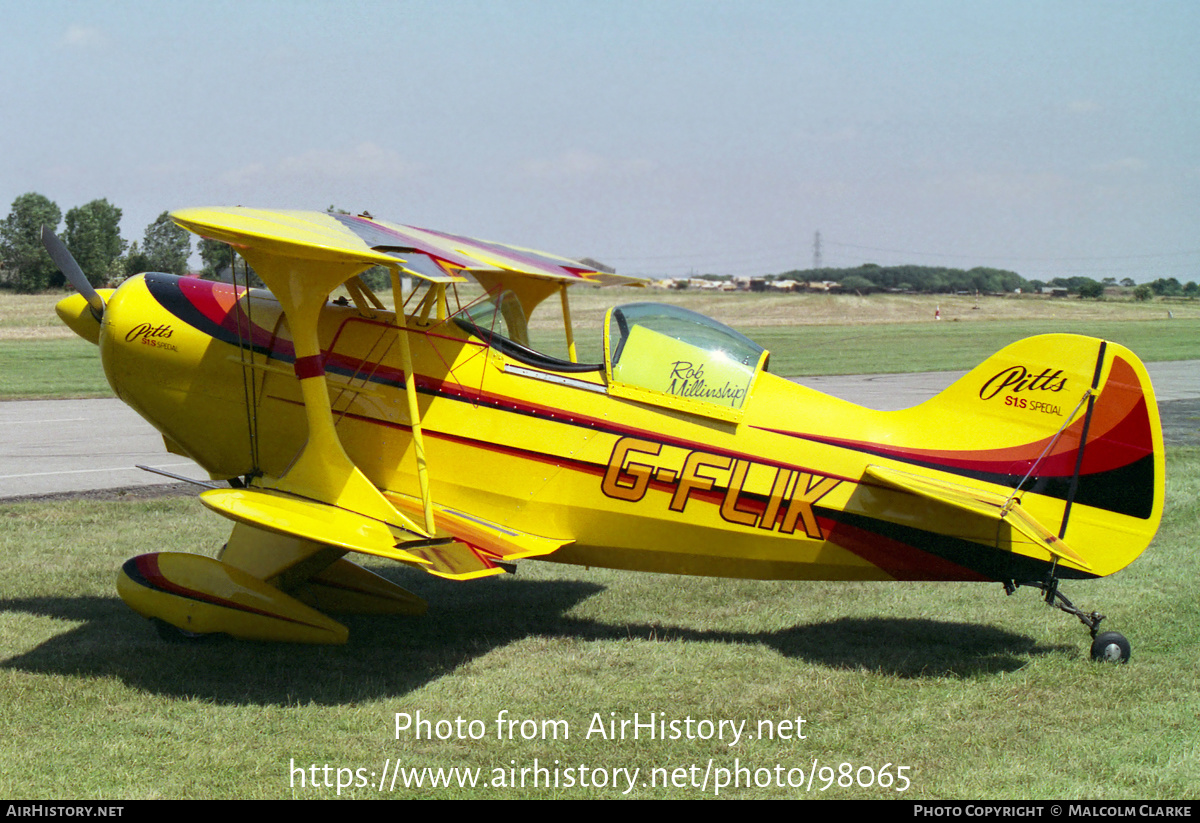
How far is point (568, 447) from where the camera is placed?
6227 mm

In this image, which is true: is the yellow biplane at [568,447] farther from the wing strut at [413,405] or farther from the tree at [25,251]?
the tree at [25,251]

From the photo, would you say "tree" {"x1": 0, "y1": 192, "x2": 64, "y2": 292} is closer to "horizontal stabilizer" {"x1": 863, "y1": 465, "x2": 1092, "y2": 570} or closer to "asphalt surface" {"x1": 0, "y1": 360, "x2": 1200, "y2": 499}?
"asphalt surface" {"x1": 0, "y1": 360, "x2": 1200, "y2": 499}

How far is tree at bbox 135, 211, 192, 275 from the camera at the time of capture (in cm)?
4703

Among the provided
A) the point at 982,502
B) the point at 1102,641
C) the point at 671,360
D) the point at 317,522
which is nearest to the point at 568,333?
the point at 671,360

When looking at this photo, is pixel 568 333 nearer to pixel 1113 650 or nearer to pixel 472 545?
pixel 472 545

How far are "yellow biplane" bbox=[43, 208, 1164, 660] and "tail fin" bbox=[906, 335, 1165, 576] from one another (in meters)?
0.01

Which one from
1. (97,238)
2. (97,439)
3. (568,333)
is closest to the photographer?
(568,333)

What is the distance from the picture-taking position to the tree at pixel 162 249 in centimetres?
4703

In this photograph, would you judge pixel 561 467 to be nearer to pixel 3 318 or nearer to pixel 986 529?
pixel 986 529

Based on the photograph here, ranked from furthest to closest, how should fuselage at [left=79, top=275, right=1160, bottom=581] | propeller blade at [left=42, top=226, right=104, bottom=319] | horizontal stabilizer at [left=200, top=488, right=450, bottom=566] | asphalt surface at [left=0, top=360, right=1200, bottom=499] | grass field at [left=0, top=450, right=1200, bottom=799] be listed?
1. asphalt surface at [left=0, top=360, right=1200, bottom=499]
2. propeller blade at [left=42, top=226, right=104, bottom=319]
3. fuselage at [left=79, top=275, right=1160, bottom=581]
4. horizontal stabilizer at [left=200, top=488, right=450, bottom=566]
5. grass field at [left=0, top=450, right=1200, bottom=799]

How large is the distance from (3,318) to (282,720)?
40.2 meters

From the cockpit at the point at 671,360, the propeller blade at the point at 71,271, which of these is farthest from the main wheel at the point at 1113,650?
the propeller blade at the point at 71,271

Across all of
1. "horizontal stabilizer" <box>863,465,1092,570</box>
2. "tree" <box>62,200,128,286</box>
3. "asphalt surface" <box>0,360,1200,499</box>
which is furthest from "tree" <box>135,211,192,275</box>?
"horizontal stabilizer" <box>863,465,1092,570</box>

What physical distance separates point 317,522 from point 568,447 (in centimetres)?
160
